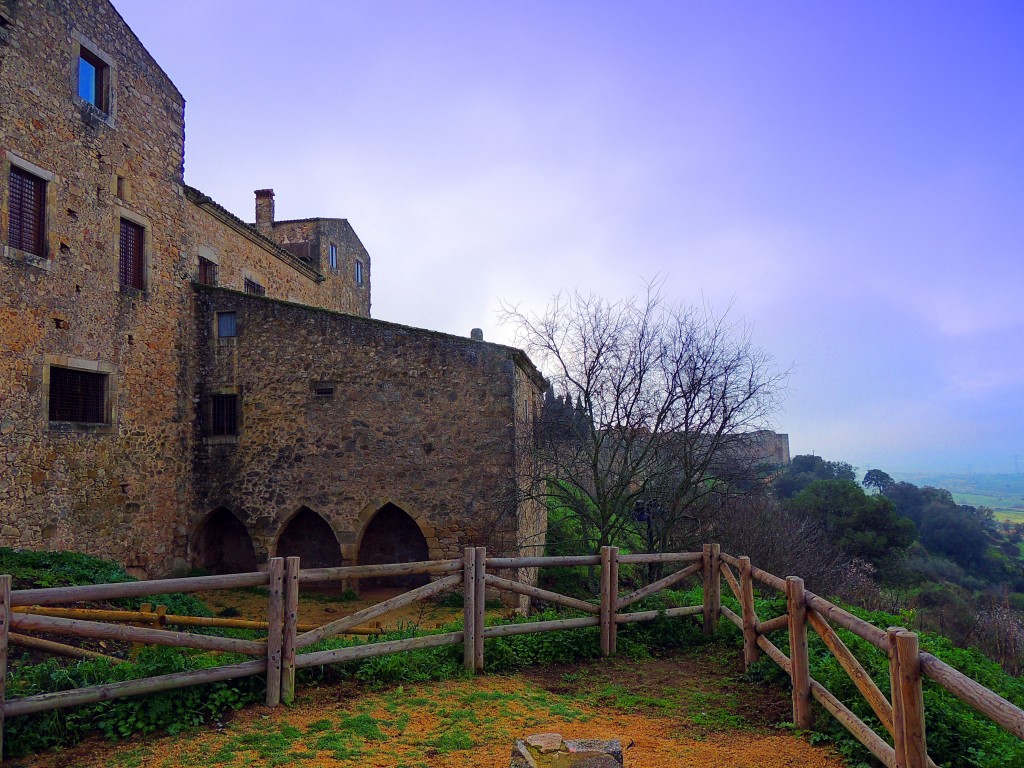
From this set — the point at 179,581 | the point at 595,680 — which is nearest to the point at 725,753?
the point at 595,680

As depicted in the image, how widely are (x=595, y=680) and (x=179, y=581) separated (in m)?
4.16

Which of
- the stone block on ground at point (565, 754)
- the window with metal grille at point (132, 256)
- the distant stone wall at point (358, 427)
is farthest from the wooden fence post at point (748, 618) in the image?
the window with metal grille at point (132, 256)

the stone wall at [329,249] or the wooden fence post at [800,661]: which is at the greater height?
the stone wall at [329,249]

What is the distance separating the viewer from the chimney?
2431cm

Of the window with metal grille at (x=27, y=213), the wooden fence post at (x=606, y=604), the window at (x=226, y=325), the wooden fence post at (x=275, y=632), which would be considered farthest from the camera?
the window at (x=226, y=325)

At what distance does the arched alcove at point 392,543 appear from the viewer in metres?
15.0

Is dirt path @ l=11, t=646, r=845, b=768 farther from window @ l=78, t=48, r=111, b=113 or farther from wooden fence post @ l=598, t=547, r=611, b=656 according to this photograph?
window @ l=78, t=48, r=111, b=113

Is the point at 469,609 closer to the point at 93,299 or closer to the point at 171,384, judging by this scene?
the point at 93,299

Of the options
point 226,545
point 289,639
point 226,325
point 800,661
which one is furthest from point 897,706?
point 226,545

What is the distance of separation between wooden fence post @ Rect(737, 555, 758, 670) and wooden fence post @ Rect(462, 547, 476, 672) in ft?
9.23

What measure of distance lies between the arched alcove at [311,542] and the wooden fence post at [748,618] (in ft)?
33.5

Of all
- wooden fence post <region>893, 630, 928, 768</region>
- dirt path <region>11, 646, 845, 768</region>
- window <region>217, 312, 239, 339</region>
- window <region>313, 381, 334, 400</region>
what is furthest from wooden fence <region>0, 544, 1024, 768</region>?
window <region>217, 312, 239, 339</region>

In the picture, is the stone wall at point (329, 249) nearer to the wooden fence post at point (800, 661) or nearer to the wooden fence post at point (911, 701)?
the wooden fence post at point (800, 661)

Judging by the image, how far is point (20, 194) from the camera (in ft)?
36.1
